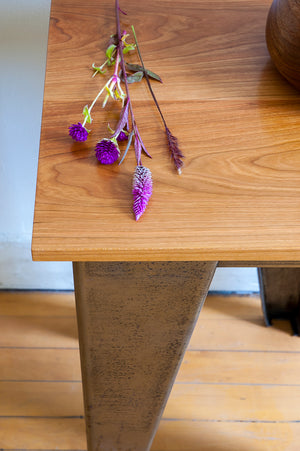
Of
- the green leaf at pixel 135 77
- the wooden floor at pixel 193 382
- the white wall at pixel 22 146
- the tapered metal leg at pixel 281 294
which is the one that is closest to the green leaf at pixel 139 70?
the green leaf at pixel 135 77

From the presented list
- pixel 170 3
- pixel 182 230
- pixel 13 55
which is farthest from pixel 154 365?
pixel 13 55

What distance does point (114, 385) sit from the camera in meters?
0.71

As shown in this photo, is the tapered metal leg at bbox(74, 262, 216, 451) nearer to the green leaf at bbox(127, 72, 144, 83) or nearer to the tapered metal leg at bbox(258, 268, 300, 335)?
the green leaf at bbox(127, 72, 144, 83)

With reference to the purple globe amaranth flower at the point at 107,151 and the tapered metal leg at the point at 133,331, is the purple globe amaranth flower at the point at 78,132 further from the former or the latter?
the tapered metal leg at the point at 133,331

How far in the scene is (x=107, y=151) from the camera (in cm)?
49

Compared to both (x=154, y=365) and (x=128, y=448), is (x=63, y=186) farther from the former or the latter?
(x=128, y=448)

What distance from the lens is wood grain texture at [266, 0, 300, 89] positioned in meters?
0.49

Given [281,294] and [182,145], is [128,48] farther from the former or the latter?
[281,294]

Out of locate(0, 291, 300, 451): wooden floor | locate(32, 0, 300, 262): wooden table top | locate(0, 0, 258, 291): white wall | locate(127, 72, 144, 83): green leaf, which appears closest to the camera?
locate(32, 0, 300, 262): wooden table top

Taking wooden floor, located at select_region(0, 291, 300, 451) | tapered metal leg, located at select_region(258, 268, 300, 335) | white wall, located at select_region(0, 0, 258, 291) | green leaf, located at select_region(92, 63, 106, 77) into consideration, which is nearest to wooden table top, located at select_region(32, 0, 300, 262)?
green leaf, located at select_region(92, 63, 106, 77)

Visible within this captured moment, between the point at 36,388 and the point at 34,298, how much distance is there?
0.25 meters

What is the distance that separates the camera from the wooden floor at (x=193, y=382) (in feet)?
3.51

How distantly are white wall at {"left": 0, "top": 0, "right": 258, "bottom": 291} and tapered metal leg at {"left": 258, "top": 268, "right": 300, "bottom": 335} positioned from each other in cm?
10

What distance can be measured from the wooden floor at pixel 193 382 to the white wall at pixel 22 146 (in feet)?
0.20
